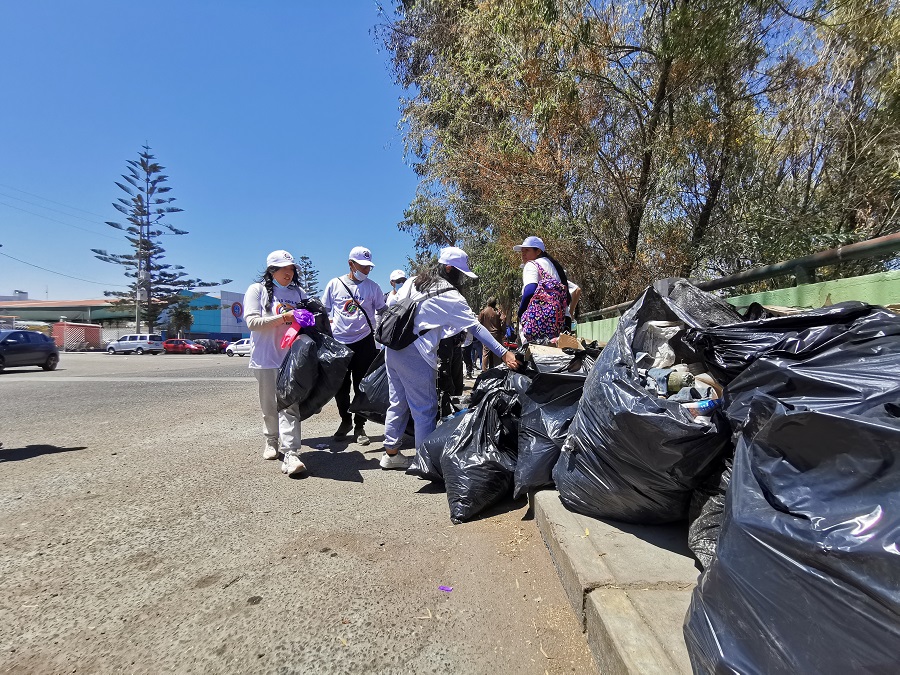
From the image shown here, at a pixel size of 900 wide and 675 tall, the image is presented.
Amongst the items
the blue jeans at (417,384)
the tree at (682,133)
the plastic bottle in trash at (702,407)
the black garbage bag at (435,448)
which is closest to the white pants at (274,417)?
the blue jeans at (417,384)

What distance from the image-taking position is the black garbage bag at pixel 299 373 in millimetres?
3469

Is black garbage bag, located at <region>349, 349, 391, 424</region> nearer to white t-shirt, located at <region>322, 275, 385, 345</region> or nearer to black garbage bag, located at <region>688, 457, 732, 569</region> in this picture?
white t-shirt, located at <region>322, 275, 385, 345</region>

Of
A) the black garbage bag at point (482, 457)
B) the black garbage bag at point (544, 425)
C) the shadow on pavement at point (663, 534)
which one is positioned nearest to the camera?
the shadow on pavement at point (663, 534)

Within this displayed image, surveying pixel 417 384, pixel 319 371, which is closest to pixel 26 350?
pixel 319 371

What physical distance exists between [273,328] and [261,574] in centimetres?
206

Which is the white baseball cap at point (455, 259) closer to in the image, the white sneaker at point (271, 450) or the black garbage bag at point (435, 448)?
the black garbage bag at point (435, 448)

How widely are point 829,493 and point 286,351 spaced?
3.47 meters

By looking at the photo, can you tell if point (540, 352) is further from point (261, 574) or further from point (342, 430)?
point (342, 430)

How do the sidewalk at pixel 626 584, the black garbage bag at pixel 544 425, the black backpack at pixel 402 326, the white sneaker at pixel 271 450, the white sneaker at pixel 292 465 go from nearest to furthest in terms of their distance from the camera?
the sidewalk at pixel 626 584, the black garbage bag at pixel 544 425, the black backpack at pixel 402 326, the white sneaker at pixel 292 465, the white sneaker at pixel 271 450

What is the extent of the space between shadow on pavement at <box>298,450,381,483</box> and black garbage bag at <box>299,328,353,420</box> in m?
0.49

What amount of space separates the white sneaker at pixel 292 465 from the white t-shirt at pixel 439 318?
122cm

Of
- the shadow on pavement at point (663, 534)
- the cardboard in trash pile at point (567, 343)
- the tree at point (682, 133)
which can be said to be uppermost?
the tree at point (682, 133)

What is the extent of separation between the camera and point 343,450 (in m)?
4.49

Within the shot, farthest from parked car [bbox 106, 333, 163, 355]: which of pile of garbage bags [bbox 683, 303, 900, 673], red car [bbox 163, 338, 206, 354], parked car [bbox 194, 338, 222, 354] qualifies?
pile of garbage bags [bbox 683, 303, 900, 673]
